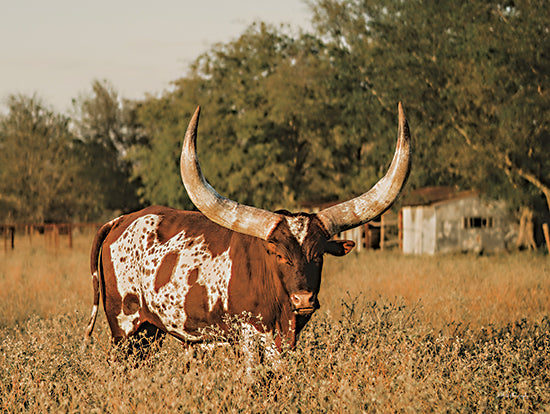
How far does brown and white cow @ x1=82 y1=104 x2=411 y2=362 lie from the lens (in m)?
4.52

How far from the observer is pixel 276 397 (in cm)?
453

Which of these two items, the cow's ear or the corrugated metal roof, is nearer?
the cow's ear

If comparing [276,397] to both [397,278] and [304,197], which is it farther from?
[304,197]

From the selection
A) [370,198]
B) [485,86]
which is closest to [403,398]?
[370,198]

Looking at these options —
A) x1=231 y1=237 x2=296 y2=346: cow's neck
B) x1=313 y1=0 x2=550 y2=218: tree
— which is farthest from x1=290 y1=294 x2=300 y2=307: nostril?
x1=313 y1=0 x2=550 y2=218: tree

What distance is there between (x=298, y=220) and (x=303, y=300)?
0.64 m

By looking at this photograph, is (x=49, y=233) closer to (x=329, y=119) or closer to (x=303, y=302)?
(x=329, y=119)

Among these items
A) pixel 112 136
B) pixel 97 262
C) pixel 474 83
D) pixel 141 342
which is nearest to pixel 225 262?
pixel 141 342

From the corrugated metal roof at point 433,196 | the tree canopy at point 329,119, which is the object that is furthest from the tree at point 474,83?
the corrugated metal roof at point 433,196

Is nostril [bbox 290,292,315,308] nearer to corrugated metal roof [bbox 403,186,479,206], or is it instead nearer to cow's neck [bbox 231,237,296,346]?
cow's neck [bbox 231,237,296,346]

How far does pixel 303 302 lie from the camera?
425 cm

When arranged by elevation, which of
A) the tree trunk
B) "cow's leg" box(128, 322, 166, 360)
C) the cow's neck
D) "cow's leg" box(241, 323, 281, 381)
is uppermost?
the cow's neck

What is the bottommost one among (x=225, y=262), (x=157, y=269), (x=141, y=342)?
(x=141, y=342)

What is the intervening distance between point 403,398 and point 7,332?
5.49 metres
